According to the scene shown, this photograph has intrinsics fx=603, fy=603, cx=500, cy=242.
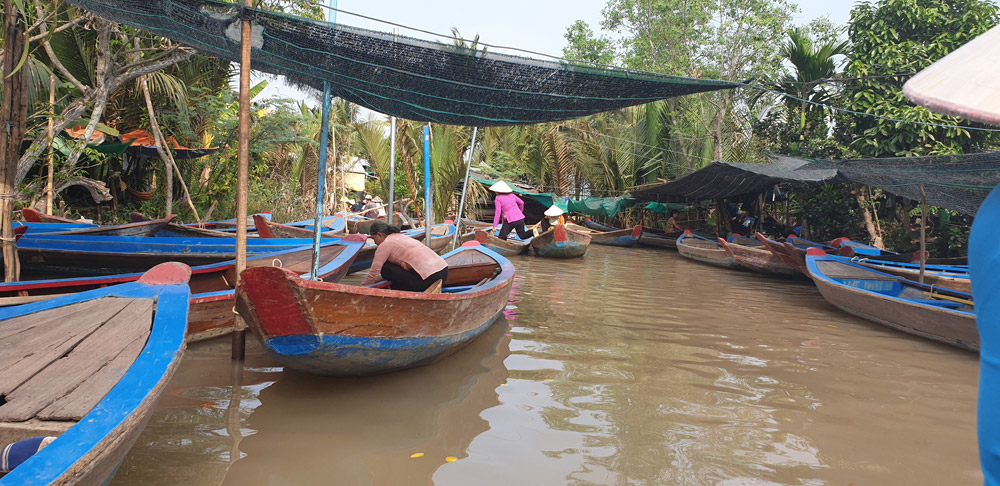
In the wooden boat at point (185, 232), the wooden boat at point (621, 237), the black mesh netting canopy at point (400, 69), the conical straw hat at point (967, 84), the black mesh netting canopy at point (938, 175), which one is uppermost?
the black mesh netting canopy at point (400, 69)

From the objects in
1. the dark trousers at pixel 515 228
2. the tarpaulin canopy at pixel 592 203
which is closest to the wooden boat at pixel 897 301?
the dark trousers at pixel 515 228

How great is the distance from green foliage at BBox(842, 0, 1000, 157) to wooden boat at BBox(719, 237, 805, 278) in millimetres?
3475

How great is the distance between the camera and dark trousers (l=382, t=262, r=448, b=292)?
5.03 m

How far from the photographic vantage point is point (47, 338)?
278 cm

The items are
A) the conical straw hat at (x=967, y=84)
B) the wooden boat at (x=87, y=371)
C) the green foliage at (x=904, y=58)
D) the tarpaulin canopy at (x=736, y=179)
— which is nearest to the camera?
the conical straw hat at (x=967, y=84)

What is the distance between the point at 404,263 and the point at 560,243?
8126 millimetres

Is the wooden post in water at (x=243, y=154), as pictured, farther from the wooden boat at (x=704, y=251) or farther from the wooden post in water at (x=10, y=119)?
the wooden boat at (x=704, y=251)

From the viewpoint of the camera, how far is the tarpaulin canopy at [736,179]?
10516mm

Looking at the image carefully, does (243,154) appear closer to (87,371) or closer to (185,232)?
(87,371)

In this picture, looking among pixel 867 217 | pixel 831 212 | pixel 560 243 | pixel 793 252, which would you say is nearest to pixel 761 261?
pixel 793 252

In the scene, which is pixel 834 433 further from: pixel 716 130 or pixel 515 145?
pixel 515 145

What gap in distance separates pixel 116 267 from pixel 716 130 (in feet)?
52.1

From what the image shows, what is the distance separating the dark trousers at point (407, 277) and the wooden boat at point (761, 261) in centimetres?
769

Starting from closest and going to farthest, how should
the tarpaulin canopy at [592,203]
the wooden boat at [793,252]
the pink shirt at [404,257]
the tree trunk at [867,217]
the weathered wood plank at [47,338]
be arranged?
the weathered wood plank at [47,338] < the pink shirt at [404,257] < the wooden boat at [793,252] < the tree trunk at [867,217] < the tarpaulin canopy at [592,203]
